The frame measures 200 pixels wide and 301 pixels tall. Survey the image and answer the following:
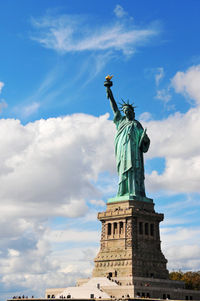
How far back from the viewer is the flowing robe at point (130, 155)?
65750 millimetres

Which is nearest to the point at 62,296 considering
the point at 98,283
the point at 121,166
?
the point at 98,283

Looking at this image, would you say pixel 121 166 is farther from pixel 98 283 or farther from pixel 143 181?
pixel 98 283

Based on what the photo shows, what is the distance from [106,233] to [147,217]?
5.71 m

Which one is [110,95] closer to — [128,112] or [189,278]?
[128,112]

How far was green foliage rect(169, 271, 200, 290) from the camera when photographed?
75.8 m

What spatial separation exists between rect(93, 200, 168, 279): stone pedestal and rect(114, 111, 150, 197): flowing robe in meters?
2.37

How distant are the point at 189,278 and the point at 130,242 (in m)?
22.7

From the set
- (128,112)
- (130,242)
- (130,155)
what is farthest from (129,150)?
(130,242)

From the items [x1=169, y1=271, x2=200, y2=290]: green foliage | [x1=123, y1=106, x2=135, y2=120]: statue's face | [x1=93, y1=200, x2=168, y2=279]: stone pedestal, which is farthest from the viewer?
[x1=169, y1=271, x2=200, y2=290]: green foliage

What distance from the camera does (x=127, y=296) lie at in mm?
50781

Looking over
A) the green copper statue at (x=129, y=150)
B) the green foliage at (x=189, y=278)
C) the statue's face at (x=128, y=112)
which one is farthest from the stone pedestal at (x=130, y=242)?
the green foliage at (x=189, y=278)

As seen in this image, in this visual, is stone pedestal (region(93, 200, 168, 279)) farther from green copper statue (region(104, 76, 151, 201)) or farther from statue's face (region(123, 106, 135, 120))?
statue's face (region(123, 106, 135, 120))

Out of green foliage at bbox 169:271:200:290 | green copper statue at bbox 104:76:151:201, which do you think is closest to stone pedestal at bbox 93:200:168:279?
green copper statue at bbox 104:76:151:201

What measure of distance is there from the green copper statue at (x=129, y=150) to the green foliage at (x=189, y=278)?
1900 cm
